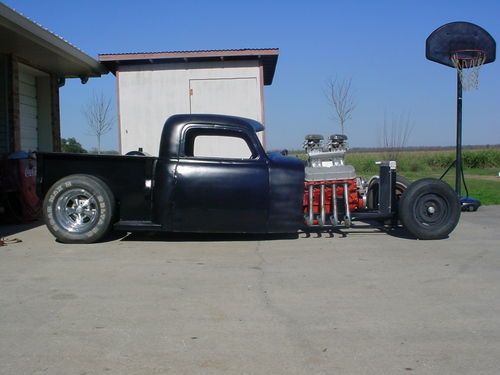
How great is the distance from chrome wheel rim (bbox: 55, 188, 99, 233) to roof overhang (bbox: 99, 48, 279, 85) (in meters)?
6.64

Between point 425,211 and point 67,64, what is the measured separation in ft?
32.9

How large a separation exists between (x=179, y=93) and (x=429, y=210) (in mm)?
7742

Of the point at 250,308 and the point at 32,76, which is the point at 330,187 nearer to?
the point at 250,308

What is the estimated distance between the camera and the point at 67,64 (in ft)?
46.9

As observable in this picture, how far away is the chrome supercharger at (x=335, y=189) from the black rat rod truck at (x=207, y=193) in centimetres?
2

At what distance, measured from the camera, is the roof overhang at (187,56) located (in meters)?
13.6

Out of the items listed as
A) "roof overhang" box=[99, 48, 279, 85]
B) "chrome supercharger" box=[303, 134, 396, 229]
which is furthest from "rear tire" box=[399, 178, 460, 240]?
"roof overhang" box=[99, 48, 279, 85]

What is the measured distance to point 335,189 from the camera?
8398mm

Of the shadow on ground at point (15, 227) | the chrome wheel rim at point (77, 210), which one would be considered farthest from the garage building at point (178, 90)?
the chrome wheel rim at point (77, 210)

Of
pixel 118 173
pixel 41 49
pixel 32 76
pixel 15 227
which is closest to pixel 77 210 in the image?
pixel 118 173

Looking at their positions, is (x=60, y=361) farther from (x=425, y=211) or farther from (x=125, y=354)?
(x=425, y=211)

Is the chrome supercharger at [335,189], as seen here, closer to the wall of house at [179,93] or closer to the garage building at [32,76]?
the wall of house at [179,93]

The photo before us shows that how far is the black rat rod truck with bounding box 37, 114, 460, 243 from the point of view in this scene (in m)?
7.74

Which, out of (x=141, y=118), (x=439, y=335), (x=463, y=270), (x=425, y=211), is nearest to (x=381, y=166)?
(x=425, y=211)
